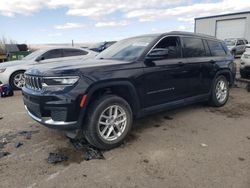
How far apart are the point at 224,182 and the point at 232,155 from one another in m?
0.77

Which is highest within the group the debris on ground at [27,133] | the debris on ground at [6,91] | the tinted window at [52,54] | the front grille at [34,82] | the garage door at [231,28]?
the garage door at [231,28]

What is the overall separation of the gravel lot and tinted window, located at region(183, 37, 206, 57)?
4.36ft

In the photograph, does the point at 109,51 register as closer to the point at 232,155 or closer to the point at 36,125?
the point at 36,125

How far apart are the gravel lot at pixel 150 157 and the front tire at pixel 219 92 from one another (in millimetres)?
676

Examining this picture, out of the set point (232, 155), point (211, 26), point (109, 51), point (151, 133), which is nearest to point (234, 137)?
point (232, 155)

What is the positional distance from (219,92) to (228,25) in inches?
1216

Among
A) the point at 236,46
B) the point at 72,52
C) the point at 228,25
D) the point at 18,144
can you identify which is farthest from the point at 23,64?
the point at 228,25

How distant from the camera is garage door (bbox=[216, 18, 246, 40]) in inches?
1246

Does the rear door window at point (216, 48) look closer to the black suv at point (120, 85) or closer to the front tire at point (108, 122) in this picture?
the black suv at point (120, 85)

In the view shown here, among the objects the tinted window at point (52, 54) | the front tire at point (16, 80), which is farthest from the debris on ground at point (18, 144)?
the tinted window at point (52, 54)

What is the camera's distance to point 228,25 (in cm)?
3341

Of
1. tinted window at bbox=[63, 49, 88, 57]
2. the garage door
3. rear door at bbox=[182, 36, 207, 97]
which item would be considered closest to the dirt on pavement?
rear door at bbox=[182, 36, 207, 97]

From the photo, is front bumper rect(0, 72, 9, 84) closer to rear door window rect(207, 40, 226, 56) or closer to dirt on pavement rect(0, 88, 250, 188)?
dirt on pavement rect(0, 88, 250, 188)

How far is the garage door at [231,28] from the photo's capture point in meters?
31.7
